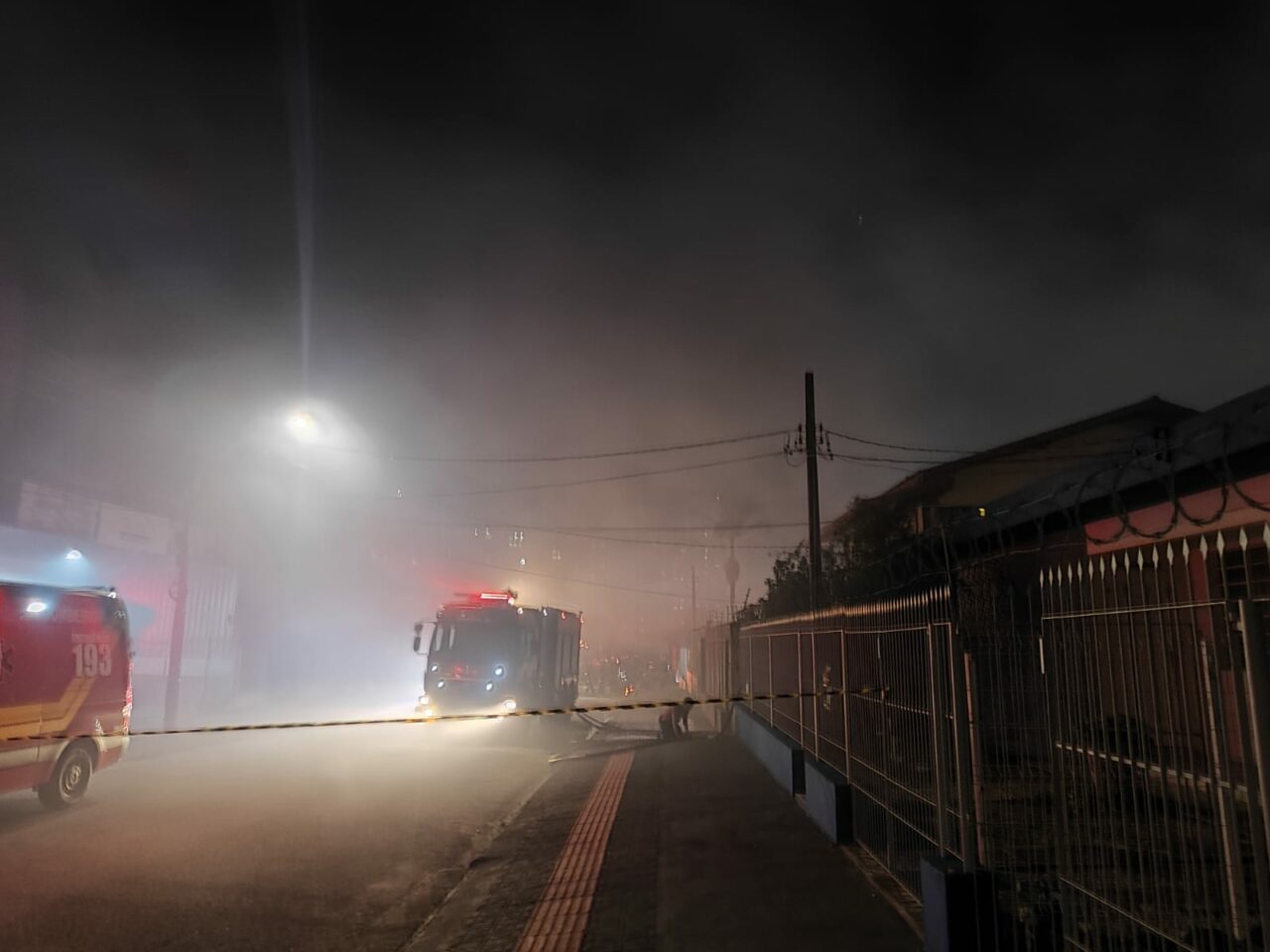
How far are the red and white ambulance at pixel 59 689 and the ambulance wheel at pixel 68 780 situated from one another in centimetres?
1

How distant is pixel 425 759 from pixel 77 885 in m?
8.01

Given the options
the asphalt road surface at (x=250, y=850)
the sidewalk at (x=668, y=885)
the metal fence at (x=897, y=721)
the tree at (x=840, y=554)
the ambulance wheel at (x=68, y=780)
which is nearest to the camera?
the metal fence at (x=897, y=721)

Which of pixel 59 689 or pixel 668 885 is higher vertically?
pixel 59 689

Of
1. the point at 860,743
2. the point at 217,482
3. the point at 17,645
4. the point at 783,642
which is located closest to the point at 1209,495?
the point at 783,642

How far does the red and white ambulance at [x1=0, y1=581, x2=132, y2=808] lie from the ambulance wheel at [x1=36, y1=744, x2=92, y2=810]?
1 centimetres

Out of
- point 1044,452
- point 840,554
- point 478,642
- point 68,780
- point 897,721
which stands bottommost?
point 68,780

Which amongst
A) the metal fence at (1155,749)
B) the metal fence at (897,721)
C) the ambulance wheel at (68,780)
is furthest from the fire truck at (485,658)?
the metal fence at (1155,749)

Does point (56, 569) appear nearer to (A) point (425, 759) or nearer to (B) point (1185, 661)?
(A) point (425, 759)

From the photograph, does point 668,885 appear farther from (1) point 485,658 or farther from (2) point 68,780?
(1) point 485,658

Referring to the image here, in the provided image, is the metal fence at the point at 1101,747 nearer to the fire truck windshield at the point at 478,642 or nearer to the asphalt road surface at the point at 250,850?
the asphalt road surface at the point at 250,850

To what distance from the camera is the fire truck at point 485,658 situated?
59.2 feet

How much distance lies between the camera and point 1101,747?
11.9 ft

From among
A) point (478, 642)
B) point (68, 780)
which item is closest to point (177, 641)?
point (478, 642)

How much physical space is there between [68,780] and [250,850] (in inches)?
145
